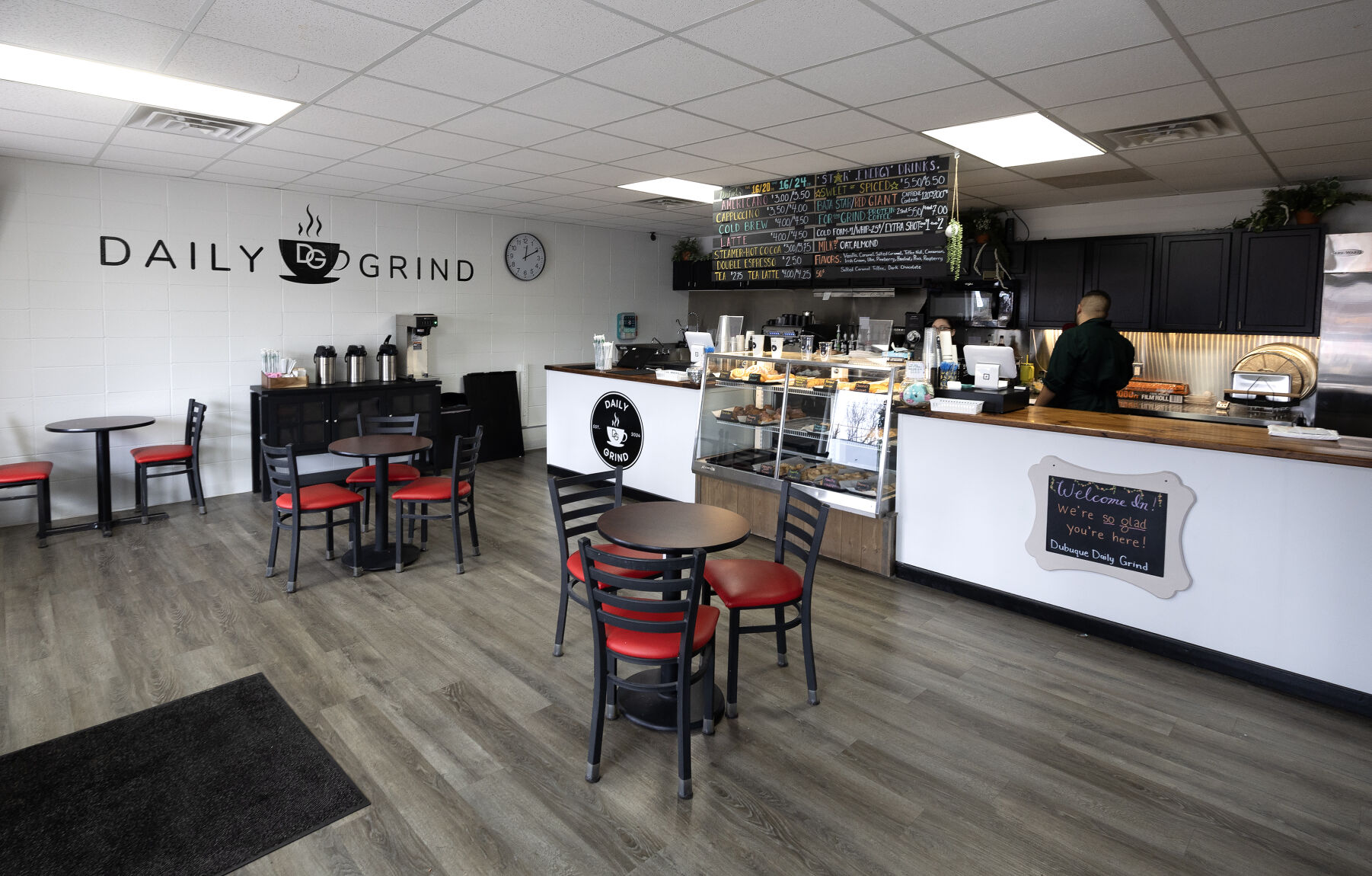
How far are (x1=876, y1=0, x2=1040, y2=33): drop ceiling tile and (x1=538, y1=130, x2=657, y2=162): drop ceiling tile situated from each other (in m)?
2.11

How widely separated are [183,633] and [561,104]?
3.24m

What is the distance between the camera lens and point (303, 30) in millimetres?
2824

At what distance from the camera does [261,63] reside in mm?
3184

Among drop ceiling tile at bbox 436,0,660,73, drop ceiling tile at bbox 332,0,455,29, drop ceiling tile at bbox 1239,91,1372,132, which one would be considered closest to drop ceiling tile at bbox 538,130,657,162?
drop ceiling tile at bbox 436,0,660,73

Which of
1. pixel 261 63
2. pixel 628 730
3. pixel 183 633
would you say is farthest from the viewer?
pixel 183 633

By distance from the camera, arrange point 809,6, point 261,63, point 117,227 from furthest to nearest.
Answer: point 117,227 < point 261,63 < point 809,6

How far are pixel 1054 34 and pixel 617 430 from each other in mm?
4525

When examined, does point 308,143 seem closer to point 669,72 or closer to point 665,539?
point 669,72

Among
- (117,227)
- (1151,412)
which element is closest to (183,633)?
(117,227)

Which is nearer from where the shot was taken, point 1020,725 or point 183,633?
point 1020,725

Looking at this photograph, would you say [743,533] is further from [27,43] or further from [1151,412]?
[1151,412]

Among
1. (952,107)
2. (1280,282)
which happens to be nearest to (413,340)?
(952,107)

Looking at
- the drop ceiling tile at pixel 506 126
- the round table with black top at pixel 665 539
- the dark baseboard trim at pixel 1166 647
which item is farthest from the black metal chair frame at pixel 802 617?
the drop ceiling tile at pixel 506 126

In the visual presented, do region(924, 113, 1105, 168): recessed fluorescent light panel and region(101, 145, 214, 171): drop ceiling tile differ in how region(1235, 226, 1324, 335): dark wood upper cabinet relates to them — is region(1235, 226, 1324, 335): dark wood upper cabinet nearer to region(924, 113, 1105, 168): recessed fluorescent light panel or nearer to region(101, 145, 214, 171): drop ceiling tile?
region(924, 113, 1105, 168): recessed fluorescent light panel
